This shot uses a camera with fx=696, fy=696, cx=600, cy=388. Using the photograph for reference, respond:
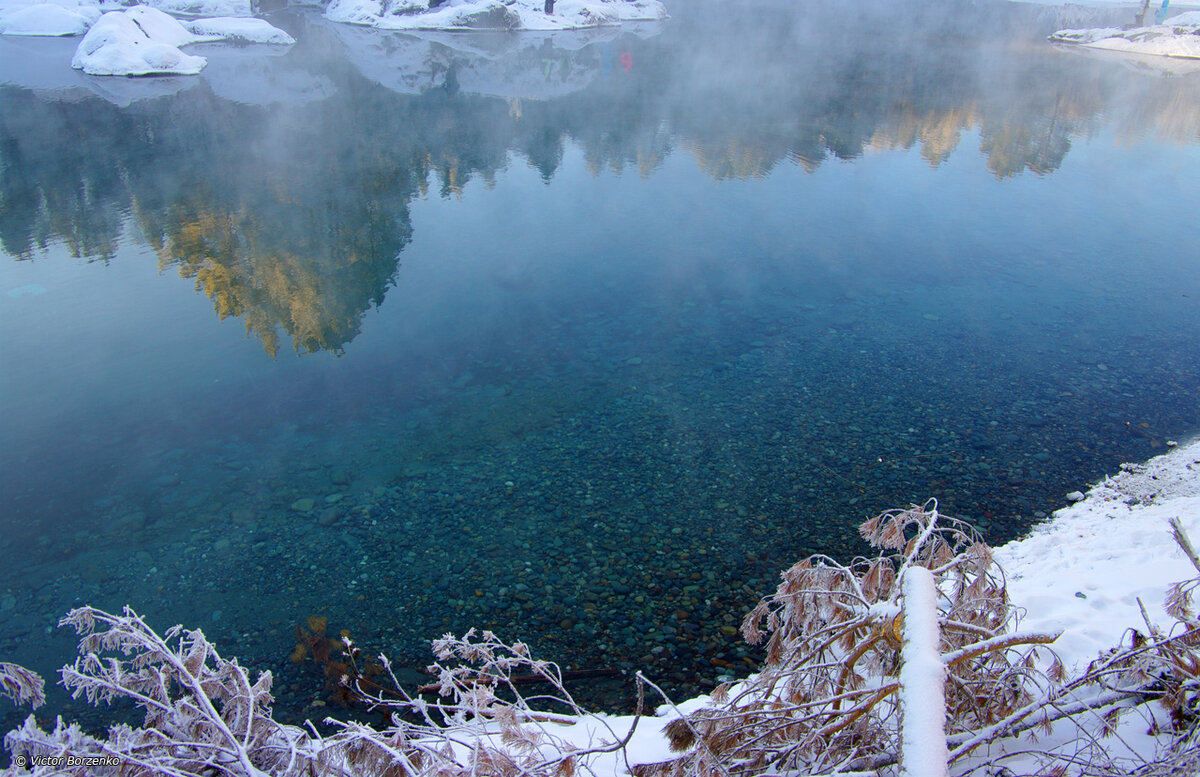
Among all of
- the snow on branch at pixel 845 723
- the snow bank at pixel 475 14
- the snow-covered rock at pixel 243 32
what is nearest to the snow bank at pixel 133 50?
the snow-covered rock at pixel 243 32

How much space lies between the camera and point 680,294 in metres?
9.88

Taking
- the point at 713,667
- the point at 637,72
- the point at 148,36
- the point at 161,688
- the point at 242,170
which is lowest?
the point at 713,667

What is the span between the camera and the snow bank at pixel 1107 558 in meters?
3.71

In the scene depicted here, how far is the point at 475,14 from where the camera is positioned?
127 ft

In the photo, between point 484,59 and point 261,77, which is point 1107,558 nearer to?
point 261,77

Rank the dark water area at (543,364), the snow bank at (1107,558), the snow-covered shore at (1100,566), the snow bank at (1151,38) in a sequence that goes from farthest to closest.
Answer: the snow bank at (1151,38) → the dark water area at (543,364) → the snow bank at (1107,558) → the snow-covered shore at (1100,566)

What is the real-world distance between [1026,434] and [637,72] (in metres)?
26.2

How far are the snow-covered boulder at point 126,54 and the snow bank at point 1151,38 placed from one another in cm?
4547

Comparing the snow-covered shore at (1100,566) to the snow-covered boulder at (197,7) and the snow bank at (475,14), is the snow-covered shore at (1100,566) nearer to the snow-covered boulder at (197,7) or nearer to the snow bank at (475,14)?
the snow bank at (475,14)

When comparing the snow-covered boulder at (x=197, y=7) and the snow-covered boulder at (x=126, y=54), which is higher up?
the snow-covered boulder at (x=197, y=7)

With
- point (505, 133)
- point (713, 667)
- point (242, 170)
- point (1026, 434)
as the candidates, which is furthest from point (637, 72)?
point (713, 667)

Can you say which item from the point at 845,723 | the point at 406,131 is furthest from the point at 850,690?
the point at 406,131

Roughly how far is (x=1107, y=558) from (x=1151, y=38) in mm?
46064

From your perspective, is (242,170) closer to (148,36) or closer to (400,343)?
(400,343)
